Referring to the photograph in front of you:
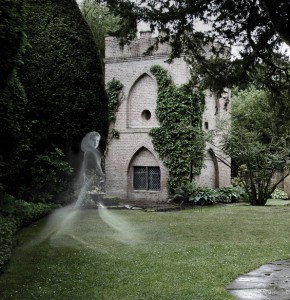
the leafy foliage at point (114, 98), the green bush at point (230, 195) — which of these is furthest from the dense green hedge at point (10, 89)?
the green bush at point (230, 195)

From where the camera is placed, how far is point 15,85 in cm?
1027

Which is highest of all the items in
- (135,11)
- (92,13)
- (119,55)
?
(92,13)

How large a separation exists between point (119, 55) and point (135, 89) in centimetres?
201

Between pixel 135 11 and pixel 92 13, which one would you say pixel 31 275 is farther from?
pixel 92 13

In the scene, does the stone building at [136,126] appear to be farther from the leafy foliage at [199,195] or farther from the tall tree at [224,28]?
the tall tree at [224,28]

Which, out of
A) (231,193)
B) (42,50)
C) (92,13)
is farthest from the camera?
(92,13)

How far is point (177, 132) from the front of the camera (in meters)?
23.5

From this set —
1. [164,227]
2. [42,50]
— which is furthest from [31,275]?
[42,50]

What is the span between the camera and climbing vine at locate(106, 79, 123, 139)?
2526 centimetres

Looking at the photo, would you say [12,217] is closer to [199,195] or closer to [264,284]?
[264,284]

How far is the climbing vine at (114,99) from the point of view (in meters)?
25.3

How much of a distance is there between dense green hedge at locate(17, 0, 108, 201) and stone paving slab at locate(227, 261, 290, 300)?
692 centimetres

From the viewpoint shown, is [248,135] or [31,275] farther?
[248,135]

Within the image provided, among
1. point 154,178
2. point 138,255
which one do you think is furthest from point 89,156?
→ point 154,178
